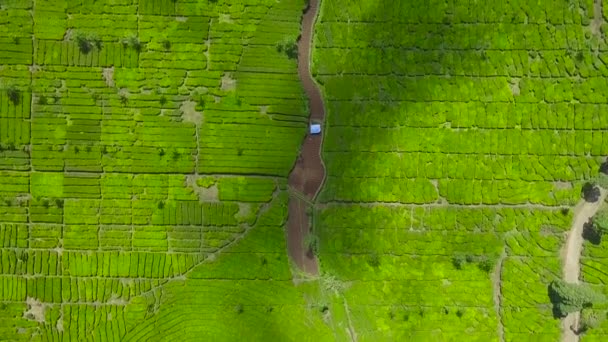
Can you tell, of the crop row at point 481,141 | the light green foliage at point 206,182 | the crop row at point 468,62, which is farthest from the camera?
the light green foliage at point 206,182

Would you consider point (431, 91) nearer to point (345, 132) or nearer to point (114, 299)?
point (345, 132)

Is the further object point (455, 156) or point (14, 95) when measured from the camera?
point (455, 156)

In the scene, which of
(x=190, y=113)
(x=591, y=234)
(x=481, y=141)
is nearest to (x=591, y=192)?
(x=591, y=234)

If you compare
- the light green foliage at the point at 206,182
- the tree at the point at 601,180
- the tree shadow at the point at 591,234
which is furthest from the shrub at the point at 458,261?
the light green foliage at the point at 206,182

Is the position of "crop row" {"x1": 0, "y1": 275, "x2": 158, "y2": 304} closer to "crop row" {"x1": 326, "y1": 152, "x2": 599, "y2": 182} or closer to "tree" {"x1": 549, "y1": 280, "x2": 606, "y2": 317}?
"crop row" {"x1": 326, "y1": 152, "x2": 599, "y2": 182}

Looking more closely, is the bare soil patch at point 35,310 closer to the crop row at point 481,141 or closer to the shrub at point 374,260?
the shrub at point 374,260

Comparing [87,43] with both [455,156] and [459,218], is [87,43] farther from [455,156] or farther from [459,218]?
[459,218]

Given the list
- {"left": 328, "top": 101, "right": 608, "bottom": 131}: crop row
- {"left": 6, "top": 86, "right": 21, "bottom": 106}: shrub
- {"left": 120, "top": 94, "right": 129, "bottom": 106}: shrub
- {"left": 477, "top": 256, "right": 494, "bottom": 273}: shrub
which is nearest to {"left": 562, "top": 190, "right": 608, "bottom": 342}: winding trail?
{"left": 477, "top": 256, "right": 494, "bottom": 273}: shrub
